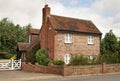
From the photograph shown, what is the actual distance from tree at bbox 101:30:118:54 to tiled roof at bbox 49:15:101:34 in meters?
5.83

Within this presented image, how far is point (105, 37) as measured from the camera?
5016 centimetres

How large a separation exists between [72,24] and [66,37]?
3398 mm

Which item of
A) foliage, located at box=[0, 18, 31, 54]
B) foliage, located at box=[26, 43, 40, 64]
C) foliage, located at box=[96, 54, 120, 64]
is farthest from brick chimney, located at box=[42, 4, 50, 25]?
foliage, located at box=[0, 18, 31, 54]

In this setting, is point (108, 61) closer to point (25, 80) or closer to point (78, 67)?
point (78, 67)

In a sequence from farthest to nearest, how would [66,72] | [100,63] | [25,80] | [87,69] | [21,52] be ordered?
[21,52]
[100,63]
[87,69]
[66,72]
[25,80]

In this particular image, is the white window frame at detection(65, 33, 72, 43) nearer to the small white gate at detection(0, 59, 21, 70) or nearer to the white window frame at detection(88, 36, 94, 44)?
the white window frame at detection(88, 36, 94, 44)

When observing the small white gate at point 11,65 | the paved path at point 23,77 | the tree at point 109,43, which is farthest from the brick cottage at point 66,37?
the paved path at point 23,77

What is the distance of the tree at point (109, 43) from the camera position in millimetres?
48125

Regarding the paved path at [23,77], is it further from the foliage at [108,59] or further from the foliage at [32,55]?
the foliage at [32,55]

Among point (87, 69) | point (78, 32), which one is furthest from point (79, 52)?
point (87, 69)

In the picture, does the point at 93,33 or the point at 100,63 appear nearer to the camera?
the point at 100,63

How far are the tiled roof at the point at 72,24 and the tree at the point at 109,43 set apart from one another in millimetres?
5831

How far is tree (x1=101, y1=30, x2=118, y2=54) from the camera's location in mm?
48125

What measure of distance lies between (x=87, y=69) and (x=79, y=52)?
10376 millimetres
